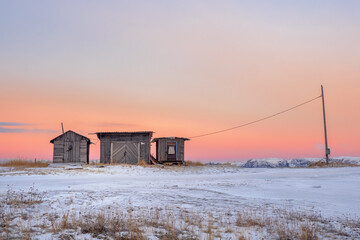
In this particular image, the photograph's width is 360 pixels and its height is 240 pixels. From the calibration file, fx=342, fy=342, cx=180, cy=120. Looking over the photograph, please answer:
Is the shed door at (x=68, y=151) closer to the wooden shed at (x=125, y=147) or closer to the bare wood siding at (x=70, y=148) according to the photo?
the bare wood siding at (x=70, y=148)

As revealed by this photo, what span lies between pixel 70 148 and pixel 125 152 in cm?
649

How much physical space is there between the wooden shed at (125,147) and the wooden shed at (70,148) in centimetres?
202

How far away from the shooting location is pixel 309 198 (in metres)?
13.8

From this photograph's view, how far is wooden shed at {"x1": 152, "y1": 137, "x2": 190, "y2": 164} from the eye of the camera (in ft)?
144

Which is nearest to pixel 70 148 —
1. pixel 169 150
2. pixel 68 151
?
pixel 68 151

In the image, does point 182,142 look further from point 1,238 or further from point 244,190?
point 1,238

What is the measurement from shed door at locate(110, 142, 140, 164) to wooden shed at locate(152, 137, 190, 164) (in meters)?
3.79

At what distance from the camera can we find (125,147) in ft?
136

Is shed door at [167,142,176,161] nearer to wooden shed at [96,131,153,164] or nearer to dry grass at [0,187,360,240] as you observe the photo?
wooden shed at [96,131,153,164]

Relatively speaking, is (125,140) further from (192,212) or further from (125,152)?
(192,212)

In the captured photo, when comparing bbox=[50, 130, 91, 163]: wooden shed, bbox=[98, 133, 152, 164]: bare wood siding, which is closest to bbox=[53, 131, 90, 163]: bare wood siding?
bbox=[50, 130, 91, 163]: wooden shed

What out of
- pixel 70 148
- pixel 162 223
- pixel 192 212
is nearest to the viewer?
pixel 162 223

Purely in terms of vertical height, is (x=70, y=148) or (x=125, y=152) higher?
(x=70, y=148)

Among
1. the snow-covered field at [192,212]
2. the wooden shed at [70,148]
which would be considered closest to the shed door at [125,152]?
the wooden shed at [70,148]
